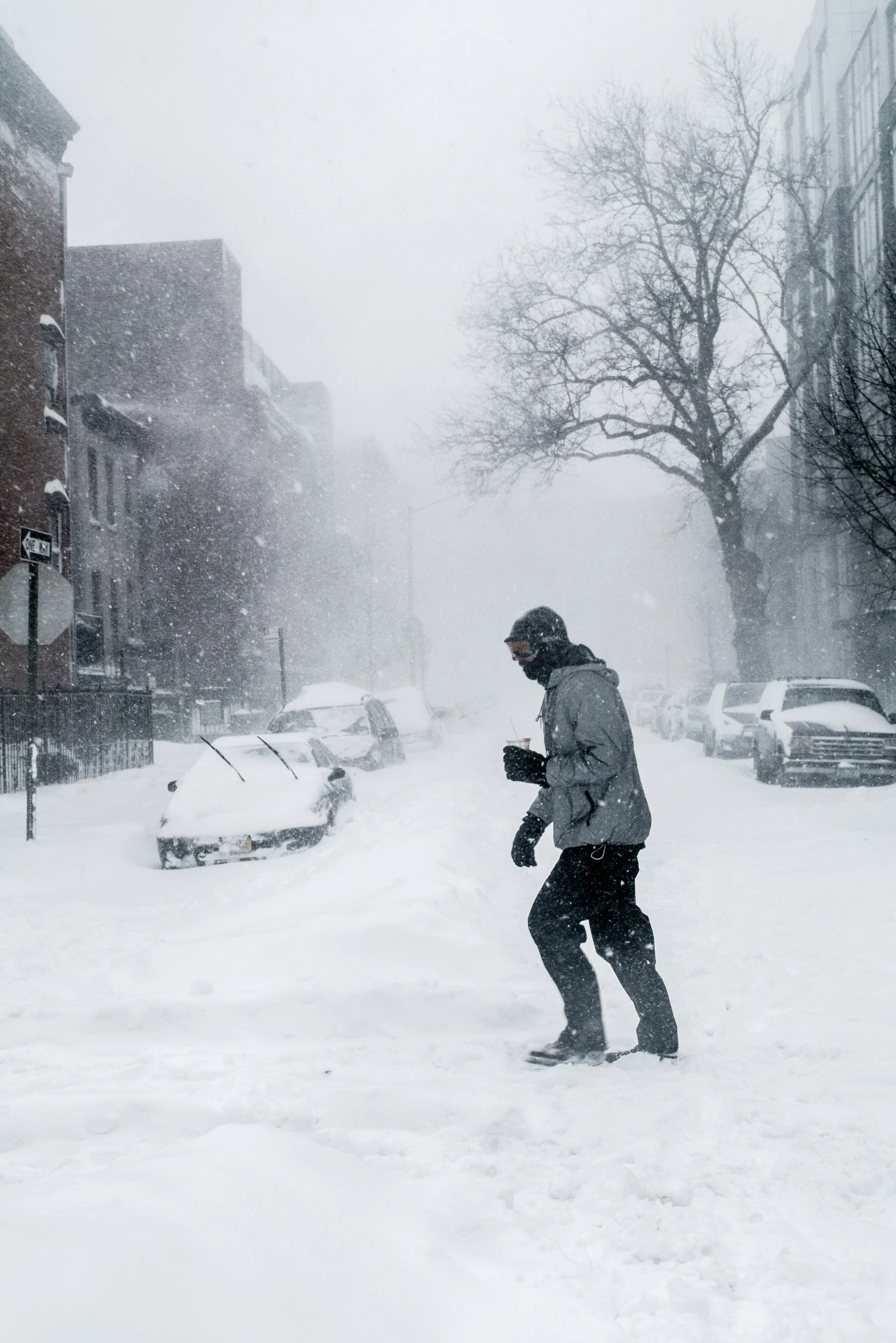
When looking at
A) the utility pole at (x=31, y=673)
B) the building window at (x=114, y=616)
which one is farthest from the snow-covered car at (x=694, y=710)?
the utility pole at (x=31, y=673)

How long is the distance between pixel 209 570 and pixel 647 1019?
43036 mm

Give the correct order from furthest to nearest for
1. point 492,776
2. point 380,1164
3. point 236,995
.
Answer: point 492,776, point 236,995, point 380,1164

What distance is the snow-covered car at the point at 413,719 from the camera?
22.2 metres

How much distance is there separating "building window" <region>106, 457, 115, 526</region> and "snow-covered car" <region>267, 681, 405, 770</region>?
19.1 m

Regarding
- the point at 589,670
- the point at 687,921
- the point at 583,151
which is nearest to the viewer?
the point at 589,670

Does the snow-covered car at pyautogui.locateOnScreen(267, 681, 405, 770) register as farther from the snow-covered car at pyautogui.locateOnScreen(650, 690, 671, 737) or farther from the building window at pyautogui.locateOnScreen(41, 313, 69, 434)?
the snow-covered car at pyautogui.locateOnScreen(650, 690, 671, 737)

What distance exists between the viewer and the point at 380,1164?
11.3 feet

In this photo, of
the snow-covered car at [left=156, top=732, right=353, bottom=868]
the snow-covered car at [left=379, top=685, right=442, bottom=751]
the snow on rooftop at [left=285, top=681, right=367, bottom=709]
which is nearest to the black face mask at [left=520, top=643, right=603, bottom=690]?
the snow-covered car at [left=156, top=732, right=353, bottom=868]

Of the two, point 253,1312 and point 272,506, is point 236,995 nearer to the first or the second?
point 253,1312

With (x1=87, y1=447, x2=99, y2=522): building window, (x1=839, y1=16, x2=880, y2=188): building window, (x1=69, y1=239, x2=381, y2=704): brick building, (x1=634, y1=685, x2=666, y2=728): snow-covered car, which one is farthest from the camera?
(x1=69, y1=239, x2=381, y2=704): brick building

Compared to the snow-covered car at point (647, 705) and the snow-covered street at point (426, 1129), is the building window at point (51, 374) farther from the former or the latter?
the snow-covered car at point (647, 705)

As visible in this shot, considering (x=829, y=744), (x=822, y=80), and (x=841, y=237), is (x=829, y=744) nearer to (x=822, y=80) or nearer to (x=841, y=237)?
(x=841, y=237)

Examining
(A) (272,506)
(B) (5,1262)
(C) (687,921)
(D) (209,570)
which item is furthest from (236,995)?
(A) (272,506)

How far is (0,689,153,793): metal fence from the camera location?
53.9ft
